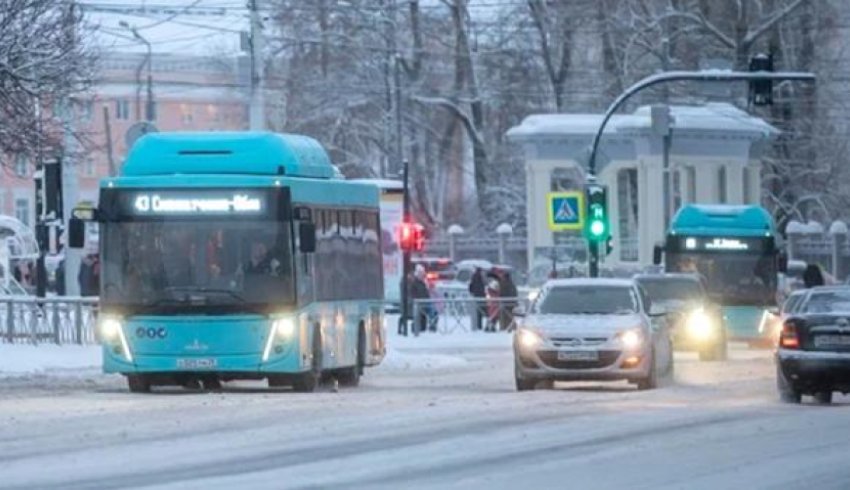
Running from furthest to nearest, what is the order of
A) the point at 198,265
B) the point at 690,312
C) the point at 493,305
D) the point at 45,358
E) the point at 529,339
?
the point at 493,305, the point at 690,312, the point at 45,358, the point at 529,339, the point at 198,265

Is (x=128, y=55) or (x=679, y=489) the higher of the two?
(x=128, y=55)

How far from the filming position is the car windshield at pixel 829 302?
26938 millimetres

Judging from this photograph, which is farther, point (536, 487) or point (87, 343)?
point (87, 343)

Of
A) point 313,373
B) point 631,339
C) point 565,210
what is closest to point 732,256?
point 565,210

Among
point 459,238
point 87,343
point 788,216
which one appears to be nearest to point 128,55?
point 459,238

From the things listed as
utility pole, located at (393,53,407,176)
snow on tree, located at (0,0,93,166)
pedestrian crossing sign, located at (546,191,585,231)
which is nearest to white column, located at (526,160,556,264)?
utility pole, located at (393,53,407,176)

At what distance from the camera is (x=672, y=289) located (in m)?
43.5

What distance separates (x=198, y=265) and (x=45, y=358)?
1069 cm

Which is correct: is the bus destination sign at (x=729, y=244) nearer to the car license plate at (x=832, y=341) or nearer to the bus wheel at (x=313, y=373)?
the bus wheel at (x=313, y=373)

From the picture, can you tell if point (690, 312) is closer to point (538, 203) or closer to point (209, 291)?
point (209, 291)

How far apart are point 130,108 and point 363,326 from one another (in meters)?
86.3

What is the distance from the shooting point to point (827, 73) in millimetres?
72062

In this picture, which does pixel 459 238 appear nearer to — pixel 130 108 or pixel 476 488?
pixel 130 108

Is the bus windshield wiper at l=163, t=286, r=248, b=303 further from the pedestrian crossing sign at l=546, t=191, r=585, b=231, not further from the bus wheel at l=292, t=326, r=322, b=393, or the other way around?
the pedestrian crossing sign at l=546, t=191, r=585, b=231
